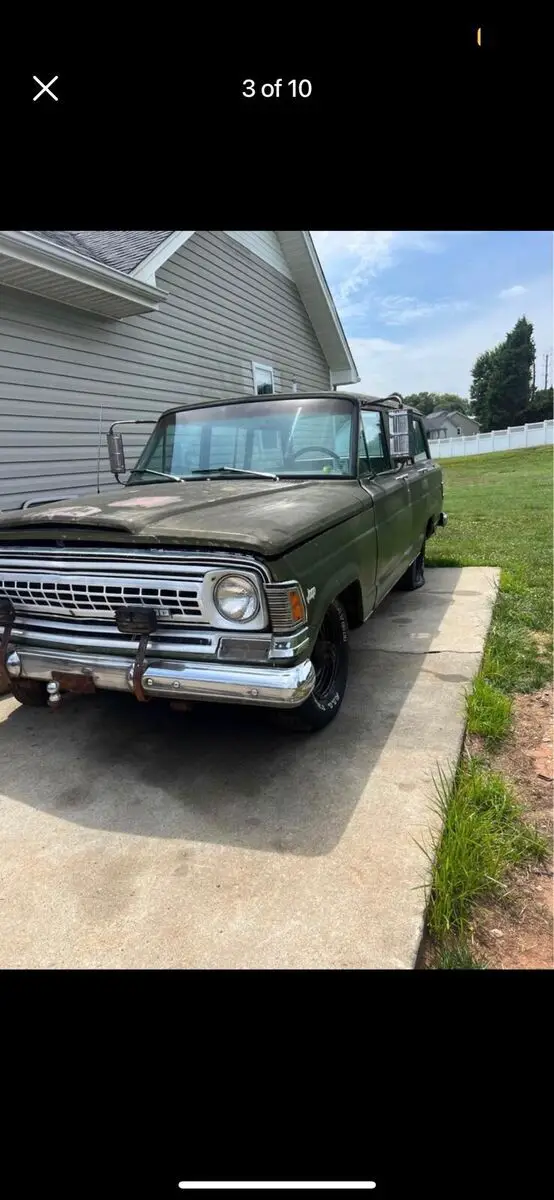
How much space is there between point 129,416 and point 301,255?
5747mm

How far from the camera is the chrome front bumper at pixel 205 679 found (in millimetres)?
2271

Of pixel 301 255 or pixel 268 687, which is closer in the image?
pixel 268 687

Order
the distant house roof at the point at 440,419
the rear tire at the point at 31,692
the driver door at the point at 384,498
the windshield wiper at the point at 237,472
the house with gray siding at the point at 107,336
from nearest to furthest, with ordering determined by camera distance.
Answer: the rear tire at the point at 31,692, the windshield wiper at the point at 237,472, the driver door at the point at 384,498, the house with gray siding at the point at 107,336, the distant house roof at the point at 440,419

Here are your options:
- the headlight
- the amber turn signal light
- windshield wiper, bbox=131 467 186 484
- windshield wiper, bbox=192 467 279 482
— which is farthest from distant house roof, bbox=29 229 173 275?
the amber turn signal light

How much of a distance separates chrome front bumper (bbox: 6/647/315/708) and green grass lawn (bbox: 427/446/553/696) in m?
1.87

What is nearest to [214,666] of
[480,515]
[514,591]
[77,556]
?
[77,556]

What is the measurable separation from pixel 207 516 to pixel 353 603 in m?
1.09

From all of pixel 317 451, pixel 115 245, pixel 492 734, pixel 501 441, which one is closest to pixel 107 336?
pixel 115 245

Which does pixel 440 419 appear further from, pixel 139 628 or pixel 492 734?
pixel 139 628

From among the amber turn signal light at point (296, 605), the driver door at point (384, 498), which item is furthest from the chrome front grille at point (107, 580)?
A: the driver door at point (384, 498)

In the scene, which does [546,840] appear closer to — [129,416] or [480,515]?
[129,416]
